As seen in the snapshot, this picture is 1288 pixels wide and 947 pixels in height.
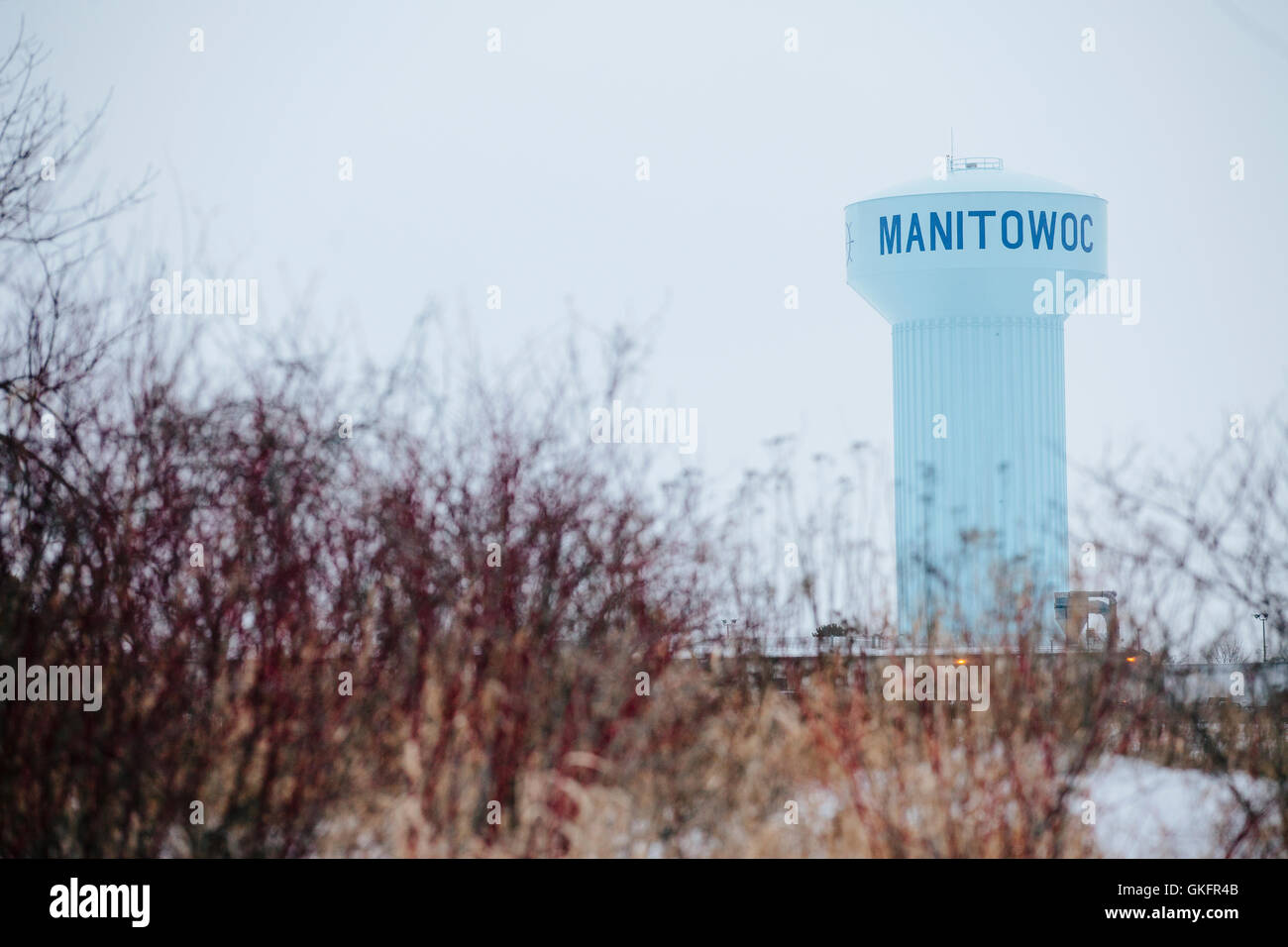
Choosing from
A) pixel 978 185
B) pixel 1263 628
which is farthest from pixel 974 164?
pixel 1263 628

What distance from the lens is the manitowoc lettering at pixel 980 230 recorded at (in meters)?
26.6

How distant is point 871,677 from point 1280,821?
88.5 inches

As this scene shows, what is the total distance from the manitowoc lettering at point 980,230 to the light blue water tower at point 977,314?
2cm

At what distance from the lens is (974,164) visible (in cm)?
2828

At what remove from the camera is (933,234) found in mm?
26828

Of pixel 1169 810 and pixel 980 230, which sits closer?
pixel 1169 810

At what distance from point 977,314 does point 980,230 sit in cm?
161

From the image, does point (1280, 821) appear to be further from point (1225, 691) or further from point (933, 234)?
point (933, 234)

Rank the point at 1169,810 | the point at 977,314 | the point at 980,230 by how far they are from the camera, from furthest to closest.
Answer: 1. the point at 977,314
2. the point at 980,230
3. the point at 1169,810

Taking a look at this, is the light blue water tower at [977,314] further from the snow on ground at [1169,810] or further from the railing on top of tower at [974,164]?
the snow on ground at [1169,810]

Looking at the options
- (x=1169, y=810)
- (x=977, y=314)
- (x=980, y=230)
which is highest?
(x=980, y=230)

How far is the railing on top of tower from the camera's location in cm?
2819

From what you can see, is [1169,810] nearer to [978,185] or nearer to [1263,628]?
[1263,628]
